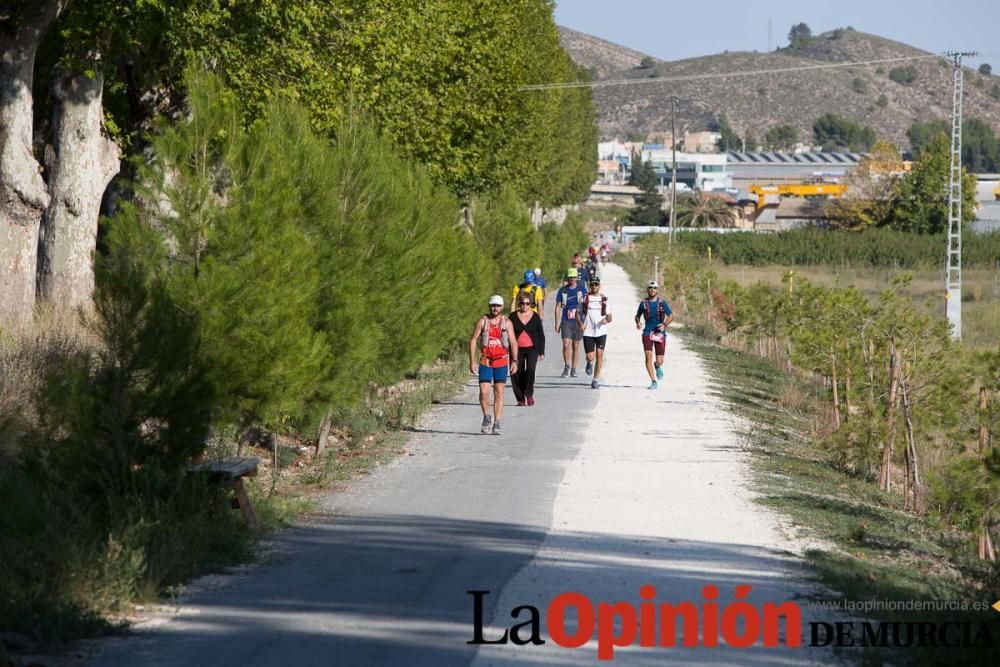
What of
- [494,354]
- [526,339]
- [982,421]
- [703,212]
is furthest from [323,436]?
[703,212]

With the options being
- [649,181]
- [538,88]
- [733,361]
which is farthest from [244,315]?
[649,181]

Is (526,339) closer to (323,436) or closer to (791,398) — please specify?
(323,436)

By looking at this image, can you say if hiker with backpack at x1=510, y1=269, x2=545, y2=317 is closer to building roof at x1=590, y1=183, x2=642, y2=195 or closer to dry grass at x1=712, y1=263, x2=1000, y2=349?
dry grass at x1=712, y1=263, x2=1000, y2=349

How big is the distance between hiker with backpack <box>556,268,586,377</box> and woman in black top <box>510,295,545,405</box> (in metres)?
4.73

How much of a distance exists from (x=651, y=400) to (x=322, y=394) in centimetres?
794

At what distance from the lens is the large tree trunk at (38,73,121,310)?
19234mm

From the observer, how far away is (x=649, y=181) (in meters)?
163

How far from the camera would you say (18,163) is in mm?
17062

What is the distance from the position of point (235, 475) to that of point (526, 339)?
337 inches

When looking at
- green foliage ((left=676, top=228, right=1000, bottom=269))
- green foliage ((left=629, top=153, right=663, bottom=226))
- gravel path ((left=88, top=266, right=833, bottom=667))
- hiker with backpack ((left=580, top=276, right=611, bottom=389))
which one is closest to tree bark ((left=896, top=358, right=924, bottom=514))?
gravel path ((left=88, top=266, right=833, bottom=667))

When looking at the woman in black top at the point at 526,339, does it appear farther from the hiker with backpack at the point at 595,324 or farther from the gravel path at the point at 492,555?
the hiker with backpack at the point at 595,324

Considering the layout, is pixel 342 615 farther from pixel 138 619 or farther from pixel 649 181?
pixel 649 181

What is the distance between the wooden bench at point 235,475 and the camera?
424 inches

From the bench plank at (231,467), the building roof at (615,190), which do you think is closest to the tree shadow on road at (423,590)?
the bench plank at (231,467)
